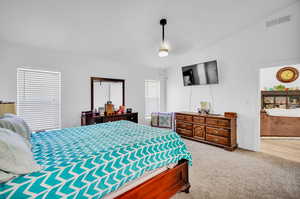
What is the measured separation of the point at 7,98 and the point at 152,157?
308 centimetres

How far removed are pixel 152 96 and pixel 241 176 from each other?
12.0 feet

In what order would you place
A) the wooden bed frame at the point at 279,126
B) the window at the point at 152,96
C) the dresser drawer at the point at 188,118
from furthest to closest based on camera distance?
the window at the point at 152,96, the wooden bed frame at the point at 279,126, the dresser drawer at the point at 188,118

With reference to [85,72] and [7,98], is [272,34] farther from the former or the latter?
[7,98]

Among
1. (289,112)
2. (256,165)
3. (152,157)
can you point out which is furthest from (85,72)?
(289,112)

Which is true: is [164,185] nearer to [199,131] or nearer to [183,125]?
[199,131]

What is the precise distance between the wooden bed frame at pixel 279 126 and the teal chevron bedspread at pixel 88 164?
4.18 metres

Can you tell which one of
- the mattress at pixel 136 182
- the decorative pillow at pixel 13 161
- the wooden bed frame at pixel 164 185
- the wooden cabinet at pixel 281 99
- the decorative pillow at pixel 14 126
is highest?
the wooden cabinet at pixel 281 99

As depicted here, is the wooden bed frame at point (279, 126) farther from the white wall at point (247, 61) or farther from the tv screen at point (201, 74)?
the tv screen at point (201, 74)

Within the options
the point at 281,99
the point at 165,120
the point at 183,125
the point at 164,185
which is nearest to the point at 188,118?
the point at 183,125

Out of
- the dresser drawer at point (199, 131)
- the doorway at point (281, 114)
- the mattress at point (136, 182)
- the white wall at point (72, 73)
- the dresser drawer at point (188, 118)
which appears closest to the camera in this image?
the mattress at point (136, 182)

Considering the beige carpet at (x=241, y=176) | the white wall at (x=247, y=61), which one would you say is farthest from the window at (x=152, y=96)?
the beige carpet at (x=241, y=176)

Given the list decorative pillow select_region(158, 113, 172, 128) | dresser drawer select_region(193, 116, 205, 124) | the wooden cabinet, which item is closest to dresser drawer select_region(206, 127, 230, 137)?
dresser drawer select_region(193, 116, 205, 124)

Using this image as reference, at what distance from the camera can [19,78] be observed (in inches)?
114

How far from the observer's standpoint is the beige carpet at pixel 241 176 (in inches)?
75.6
